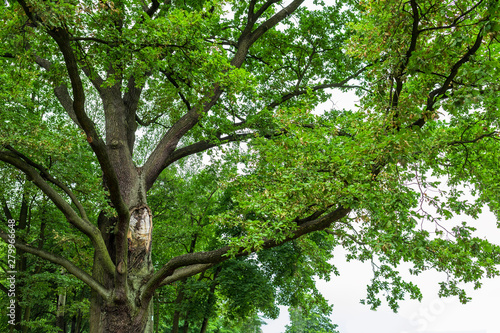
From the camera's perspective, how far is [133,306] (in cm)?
798

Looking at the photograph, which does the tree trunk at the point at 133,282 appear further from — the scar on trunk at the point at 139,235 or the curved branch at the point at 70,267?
the curved branch at the point at 70,267

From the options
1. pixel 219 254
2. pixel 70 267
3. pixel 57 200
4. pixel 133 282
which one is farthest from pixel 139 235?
pixel 219 254

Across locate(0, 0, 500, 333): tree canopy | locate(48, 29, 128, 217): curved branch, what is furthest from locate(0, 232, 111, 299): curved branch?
locate(48, 29, 128, 217): curved branch

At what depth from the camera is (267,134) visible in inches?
415

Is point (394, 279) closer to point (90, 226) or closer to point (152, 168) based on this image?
point (152, 168)

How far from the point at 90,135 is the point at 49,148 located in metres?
2.93

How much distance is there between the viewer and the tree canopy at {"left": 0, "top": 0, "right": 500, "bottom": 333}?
5.12 metres

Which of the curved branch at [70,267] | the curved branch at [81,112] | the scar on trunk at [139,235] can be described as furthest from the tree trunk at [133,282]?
the curved branch at [81,112]

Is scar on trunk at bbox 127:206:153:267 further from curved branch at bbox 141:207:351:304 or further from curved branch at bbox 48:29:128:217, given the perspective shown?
curved branch at bbox 48:29:128:217

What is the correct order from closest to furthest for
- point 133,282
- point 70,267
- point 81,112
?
1. point 81,112
2. point 70,267
3. point 133,282

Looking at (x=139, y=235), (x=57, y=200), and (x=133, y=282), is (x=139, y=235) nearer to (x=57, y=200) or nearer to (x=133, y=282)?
(x=133, y=282)

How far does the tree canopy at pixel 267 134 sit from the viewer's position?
5125 mm

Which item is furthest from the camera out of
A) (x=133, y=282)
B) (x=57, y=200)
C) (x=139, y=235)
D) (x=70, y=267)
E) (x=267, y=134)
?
(x=267, y=134)

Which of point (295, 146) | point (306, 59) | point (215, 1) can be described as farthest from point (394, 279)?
point (215, 1)
